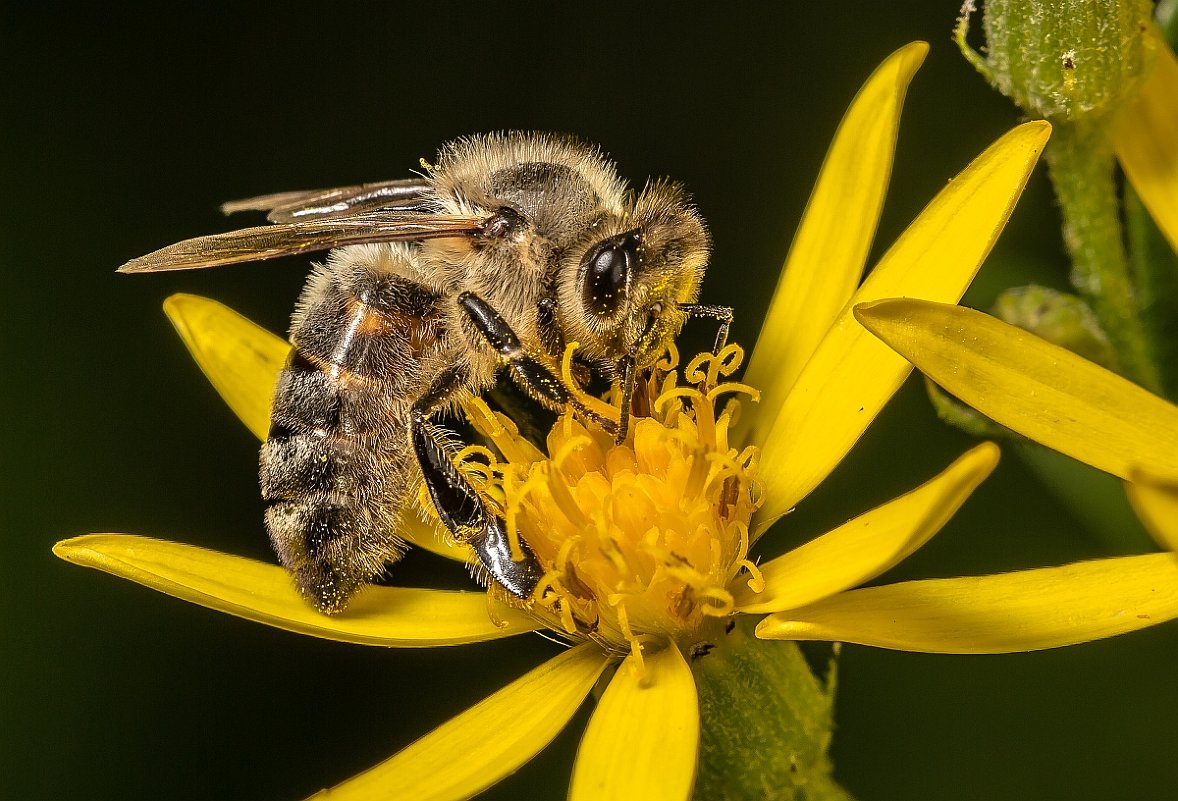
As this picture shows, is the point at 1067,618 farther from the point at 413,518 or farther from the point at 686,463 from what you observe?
the point at 413,518

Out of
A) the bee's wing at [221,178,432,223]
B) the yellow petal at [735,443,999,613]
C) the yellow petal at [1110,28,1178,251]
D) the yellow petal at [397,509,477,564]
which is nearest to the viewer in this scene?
the yellow petal at [735,443,999,613]

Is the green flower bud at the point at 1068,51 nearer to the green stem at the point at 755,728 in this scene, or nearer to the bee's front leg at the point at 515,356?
the bee's front leg at the point at 515,356

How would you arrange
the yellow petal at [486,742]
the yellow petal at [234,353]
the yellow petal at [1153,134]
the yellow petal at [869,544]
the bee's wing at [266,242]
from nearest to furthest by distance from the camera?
the yellow petal at [869,544] < the yellow petal at [486,742] < the bee's wing at [266,242] < the yellow petal at [1153,134] < the yellow petal at [234,353]

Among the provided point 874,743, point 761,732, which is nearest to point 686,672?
point 761,732

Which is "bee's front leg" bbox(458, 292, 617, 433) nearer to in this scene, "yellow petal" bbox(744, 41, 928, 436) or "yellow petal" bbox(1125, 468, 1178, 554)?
"yellow petal" bbox(744, 41, 928, 436)

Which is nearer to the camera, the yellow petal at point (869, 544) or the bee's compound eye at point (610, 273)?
the yellow petal at point (869, 544)

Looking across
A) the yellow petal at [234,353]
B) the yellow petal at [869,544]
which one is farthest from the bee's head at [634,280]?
the yellow petal at [234,353]

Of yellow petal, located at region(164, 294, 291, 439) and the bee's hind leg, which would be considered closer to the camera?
the bee's hind leg

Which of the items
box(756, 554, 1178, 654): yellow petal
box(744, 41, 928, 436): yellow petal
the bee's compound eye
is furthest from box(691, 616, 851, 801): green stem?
the bee's compound eye
